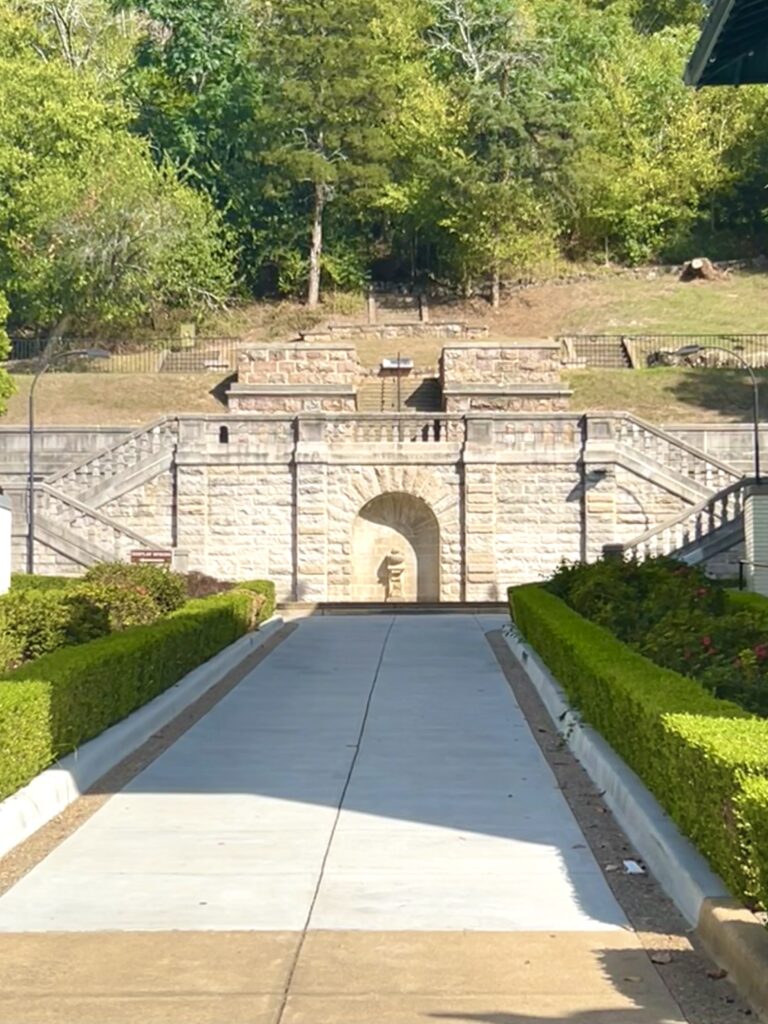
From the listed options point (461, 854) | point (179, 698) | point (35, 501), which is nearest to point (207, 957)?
point (461, 854)

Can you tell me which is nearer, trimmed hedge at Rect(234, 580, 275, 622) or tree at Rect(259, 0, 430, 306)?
trimmed hedge at Rect(234, 580, 275, 622)

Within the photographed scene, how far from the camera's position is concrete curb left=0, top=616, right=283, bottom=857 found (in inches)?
387

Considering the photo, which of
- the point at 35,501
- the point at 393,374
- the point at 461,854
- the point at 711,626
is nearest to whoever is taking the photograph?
the point at 461,854

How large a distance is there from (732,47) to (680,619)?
6178 millimetres

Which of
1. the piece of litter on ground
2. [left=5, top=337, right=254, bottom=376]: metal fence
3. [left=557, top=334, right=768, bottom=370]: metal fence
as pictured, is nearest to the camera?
the piece of litter on ground

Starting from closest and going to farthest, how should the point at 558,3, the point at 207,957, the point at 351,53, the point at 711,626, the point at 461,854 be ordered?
the point at 207,957
the point at 461,854
the point at 711,626
the point at 351,53
the point at 558,3

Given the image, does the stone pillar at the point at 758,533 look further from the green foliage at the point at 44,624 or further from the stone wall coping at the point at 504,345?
the stone wall coping at the point at 504,345

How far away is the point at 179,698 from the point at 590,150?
5456 cm

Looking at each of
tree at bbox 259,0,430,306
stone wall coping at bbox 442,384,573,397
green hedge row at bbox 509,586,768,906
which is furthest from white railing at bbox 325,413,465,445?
tree at bbox 259,0,430,306

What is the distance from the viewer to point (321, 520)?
3784cm

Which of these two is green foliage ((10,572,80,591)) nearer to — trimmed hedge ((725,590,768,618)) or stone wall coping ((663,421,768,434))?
trimmed hedge ((725,590,768,618))

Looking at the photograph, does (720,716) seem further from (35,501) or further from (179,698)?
(35,501)

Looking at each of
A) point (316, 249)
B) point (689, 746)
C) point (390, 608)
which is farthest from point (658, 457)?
point (316, 249)

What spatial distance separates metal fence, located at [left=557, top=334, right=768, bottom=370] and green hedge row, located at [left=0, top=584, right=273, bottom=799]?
33.3 meters
